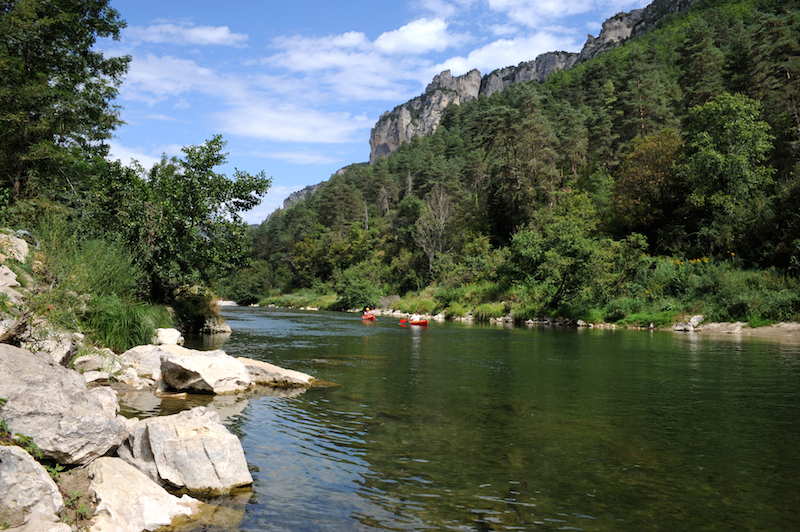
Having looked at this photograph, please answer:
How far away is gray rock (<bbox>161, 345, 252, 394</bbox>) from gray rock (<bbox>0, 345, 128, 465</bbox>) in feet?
17.3

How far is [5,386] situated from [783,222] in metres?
36.0

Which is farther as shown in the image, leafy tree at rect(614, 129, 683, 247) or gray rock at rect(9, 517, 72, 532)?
leafy tree at rect(614, 129, 683, 247)

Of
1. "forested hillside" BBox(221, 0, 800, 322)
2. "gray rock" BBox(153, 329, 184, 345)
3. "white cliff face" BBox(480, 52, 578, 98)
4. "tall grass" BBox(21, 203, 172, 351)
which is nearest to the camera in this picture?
"tall grass" BBox(21, 203, 172, 351)

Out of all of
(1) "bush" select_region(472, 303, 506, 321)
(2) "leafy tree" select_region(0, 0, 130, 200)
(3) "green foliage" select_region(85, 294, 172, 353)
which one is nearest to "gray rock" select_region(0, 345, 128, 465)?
(3) "green foliage" select_region(85, 294, 172, 353)

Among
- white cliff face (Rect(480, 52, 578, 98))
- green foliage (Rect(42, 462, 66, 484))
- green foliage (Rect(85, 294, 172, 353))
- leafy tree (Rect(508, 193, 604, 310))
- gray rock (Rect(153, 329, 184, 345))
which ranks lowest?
green foliage (Rect(42, 462, 66, 484))

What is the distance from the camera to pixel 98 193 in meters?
20.2


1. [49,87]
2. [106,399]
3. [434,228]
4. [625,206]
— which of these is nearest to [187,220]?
[49,87]

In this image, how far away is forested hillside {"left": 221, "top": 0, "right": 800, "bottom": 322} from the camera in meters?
32.2

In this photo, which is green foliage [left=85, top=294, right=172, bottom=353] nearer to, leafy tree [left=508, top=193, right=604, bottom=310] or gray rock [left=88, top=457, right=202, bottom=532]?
gray rock [left=88, top=457, right=202, bottom=532]

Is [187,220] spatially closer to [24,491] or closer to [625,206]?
[24,491]

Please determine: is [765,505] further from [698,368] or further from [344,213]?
[344,213]

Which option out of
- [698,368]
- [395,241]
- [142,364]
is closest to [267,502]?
[142,364]

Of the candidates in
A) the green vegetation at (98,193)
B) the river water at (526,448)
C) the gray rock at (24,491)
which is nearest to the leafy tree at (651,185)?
the river water at (526,448)

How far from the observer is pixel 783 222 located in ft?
97.0
